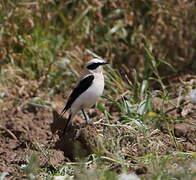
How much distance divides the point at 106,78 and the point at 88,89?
1535 mm

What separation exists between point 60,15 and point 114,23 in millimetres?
769

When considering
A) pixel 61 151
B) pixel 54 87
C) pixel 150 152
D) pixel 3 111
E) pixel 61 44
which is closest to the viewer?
pixel 150 152

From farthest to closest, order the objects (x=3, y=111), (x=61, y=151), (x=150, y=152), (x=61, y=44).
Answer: (x=61, y=44), (x=3, y=111), (x=61, y=151), (x=150, y=152)

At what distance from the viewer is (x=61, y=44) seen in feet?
27.7

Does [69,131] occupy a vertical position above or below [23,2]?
below

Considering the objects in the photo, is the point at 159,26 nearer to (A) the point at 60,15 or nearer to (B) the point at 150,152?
(A) the point at 60,15

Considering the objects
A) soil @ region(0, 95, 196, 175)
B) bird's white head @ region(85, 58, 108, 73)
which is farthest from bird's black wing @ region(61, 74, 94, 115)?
soil @ region(0, 95, 196, 175)

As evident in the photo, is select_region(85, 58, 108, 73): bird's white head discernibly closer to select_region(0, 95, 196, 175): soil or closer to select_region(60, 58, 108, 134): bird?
select_region(60, 58, 108, 134): bird

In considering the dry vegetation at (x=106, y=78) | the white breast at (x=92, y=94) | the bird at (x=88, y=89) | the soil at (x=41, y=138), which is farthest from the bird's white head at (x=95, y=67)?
the soil at (x=41, y=138)

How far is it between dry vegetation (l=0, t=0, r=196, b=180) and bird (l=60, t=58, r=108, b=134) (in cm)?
14

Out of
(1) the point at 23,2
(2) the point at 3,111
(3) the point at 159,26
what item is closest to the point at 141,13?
(3) the point at 159,26

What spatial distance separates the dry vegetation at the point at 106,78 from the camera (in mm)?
5375

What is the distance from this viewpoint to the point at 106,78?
767 cm

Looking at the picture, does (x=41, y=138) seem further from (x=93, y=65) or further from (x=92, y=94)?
(x=93, y=65)
